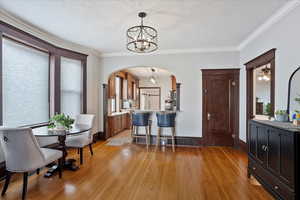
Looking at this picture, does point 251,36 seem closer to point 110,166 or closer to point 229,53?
point 229,53

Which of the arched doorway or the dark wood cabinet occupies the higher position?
the arched doorway

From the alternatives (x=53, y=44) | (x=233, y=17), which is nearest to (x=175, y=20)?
(x=233, y=17)

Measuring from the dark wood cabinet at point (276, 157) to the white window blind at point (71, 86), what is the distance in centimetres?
417

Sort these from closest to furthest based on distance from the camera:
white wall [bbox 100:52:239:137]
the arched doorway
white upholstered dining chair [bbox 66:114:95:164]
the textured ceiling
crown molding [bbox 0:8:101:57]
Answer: the textured ceiling
crown molding [bbox 0:8:101:57]
white upholstered dining chair [bbox 66:114:95:164]
white wall [bbox 100:52:239:137]
the arched doorway

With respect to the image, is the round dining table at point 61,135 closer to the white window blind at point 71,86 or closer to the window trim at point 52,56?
the window trim at point 52,56

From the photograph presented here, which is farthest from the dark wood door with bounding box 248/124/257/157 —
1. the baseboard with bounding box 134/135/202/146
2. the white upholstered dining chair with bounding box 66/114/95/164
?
the white upholstered dining chair with bounding box 66/114/95/164

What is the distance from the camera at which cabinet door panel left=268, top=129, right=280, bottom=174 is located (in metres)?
1.93

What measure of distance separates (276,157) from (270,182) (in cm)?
38

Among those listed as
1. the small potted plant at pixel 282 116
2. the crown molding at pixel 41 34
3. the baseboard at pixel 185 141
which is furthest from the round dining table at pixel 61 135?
the small potted plant at pixel 282 116

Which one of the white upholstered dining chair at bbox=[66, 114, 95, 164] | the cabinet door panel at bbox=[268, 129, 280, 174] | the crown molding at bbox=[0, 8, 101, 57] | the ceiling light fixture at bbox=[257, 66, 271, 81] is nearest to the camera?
the cabinet door panel at bbox=[268, 129, 280, 174]

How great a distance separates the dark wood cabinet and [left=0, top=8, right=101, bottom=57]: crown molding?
4.40 meters

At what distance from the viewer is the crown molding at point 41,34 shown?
106 inches

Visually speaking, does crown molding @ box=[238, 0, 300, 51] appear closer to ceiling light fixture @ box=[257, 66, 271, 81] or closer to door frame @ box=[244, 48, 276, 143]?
door frame @ box=[244, 48, 276, 143]

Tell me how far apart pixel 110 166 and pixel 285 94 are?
11.0 feet
